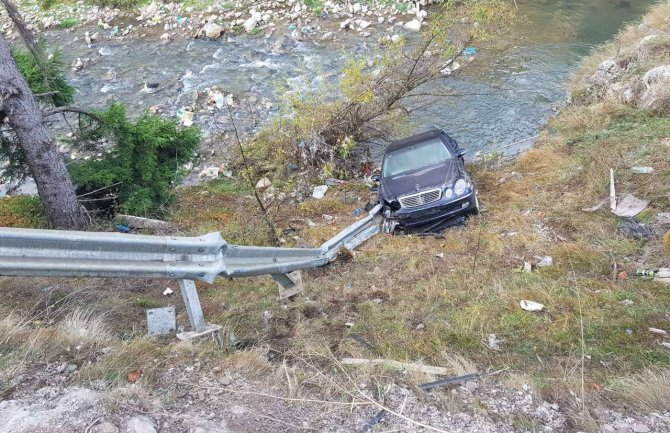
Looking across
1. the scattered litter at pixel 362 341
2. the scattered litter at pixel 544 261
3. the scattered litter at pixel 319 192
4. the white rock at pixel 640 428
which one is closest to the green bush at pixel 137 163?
the scattered litter at pixel 319 192

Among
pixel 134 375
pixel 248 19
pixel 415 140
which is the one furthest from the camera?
pixel 248 19

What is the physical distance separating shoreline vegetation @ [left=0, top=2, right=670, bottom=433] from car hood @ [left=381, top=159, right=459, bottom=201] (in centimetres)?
89

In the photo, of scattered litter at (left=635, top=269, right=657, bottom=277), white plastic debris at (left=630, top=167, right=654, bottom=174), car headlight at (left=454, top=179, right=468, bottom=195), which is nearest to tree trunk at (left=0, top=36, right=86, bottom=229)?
car headlight at (left=454, top=179, right=468, bottom=195)

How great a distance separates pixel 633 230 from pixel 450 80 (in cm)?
967

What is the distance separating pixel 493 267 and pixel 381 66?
757 cm

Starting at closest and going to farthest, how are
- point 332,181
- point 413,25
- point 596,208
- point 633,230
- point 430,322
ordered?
point 430,322
point 633,230
point 596,208
point 332,181
point 413,25

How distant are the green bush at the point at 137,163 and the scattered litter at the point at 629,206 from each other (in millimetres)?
6859

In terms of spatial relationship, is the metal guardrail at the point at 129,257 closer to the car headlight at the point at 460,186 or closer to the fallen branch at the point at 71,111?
the fallen branch at the point at 71,111

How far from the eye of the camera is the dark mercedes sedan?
8.84 m

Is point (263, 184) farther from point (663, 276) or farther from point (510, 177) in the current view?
point (663, 276)

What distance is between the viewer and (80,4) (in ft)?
81.9

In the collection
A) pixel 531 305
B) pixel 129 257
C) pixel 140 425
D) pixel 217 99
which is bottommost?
pixel 217 99

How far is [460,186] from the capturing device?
8906 millimetres

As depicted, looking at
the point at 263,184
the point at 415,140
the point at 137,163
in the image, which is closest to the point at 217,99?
the point at 263,184
